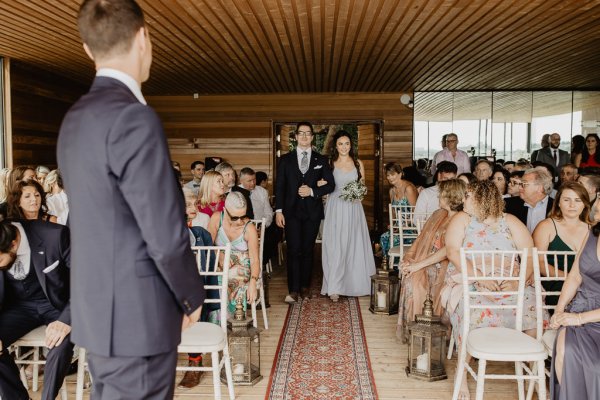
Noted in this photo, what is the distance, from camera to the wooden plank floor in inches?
144

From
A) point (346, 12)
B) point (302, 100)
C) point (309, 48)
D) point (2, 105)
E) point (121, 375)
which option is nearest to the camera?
point (121, 375)

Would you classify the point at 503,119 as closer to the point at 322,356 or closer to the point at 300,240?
the point at 300,240

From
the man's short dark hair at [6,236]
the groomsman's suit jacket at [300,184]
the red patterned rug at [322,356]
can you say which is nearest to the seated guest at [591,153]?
the groomsman's suit jacket at [300,184]

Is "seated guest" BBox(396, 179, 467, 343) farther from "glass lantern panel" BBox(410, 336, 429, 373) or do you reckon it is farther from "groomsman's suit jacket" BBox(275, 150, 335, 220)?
"groomsman's suit jacket" BBox(275, 150, 335, 220)

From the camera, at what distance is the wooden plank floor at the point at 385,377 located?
12.0 ft

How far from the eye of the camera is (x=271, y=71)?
26.7 feet

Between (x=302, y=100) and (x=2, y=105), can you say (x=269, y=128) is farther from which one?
(x=2, y=105)

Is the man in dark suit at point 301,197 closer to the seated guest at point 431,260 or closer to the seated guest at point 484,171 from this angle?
the seated guest at point 431,260

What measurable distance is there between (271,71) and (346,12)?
329 centimetres

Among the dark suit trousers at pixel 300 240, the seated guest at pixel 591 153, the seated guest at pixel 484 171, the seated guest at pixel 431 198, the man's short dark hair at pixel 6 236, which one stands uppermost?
the seated guest at pixel 591 153

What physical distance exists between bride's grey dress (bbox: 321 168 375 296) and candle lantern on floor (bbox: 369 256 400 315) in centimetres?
56

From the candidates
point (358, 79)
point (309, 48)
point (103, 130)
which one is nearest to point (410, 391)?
point (103, 130)

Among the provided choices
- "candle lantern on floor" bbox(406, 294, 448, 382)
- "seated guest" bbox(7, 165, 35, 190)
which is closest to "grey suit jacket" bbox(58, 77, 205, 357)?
"candle lantern on floor" bbox(406, 294, 448, 382)

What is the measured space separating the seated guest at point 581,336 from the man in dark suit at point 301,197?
3123 millimetres
